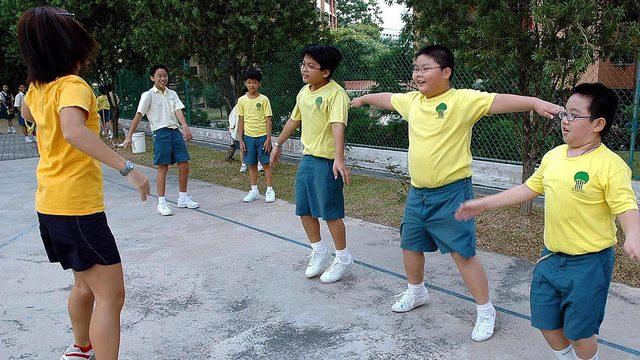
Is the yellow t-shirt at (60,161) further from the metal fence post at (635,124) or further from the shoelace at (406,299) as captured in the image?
the metal fence post at (635,124)

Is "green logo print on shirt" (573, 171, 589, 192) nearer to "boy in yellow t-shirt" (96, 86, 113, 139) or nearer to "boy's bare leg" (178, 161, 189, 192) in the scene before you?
"boy's bare leg" (178, 161, 189, 192)

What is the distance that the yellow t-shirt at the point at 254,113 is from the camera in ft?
23.0

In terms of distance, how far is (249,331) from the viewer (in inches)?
125

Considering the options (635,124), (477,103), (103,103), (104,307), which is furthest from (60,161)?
(103,103)

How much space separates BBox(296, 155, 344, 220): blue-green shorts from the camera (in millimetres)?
3816

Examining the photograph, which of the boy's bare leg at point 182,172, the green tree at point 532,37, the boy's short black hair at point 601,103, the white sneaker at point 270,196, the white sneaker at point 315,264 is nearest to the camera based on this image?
the boy's short black hair at point 601,103

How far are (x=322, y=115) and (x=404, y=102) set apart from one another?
30.1 inches

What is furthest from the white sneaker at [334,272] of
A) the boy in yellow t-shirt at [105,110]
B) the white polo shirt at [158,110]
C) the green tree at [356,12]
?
the green tree at [356,12]

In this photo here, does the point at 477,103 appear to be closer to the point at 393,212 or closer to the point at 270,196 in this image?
the point at 393,212

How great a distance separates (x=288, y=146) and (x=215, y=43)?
8.98 ft

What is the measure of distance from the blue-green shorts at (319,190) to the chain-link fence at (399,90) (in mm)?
2203

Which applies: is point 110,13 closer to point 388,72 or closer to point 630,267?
point 388,72

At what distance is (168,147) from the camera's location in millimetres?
6184

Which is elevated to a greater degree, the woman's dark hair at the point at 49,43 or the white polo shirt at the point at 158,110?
the woman's dark hair at the point at 49,43
